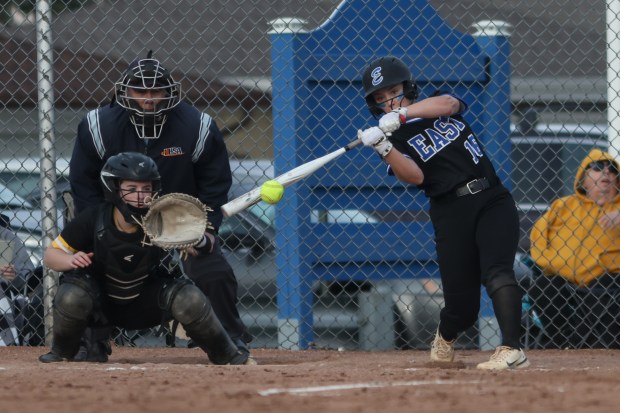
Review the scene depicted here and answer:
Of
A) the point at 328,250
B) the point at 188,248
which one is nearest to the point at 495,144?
the point at 328,250

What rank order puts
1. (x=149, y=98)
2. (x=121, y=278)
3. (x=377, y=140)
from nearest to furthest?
1. (x=377, y=140)
2. (x=121, y=278)
3. (x=149, y=98)

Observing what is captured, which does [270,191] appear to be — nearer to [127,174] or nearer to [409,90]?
[127,174]

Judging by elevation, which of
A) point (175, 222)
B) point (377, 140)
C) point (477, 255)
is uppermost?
point (377, 140)

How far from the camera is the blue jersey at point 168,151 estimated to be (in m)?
6.35

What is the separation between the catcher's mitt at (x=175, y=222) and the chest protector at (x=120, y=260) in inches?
4.5

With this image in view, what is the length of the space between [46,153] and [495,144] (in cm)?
281

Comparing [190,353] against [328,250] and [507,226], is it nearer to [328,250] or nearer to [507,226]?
[328,250]

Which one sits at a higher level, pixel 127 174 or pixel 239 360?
pixel 127 174

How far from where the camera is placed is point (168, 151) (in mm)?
6340

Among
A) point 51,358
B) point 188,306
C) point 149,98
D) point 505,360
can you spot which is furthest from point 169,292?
point 505,360

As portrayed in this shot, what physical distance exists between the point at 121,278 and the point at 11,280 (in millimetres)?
1738

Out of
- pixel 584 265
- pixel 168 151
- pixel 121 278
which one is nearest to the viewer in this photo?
pixel 121 278

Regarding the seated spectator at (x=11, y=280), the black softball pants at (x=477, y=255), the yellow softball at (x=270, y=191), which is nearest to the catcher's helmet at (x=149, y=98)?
the yellow softball at (x=270, y=191)

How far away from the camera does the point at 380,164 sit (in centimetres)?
776
